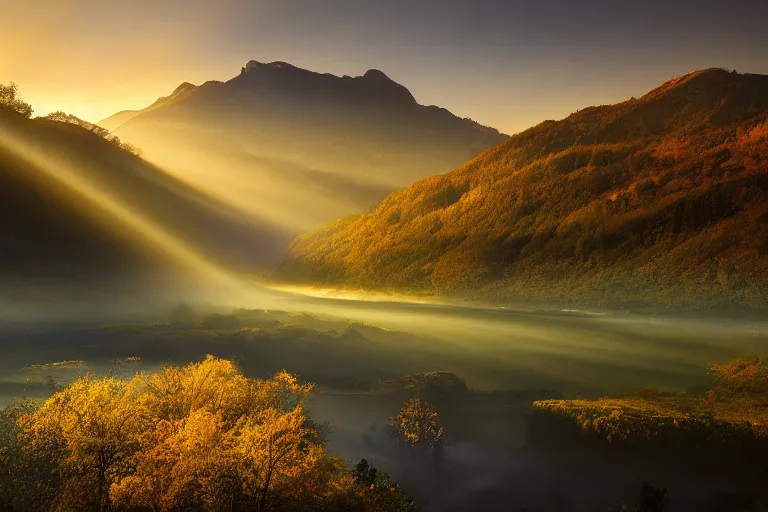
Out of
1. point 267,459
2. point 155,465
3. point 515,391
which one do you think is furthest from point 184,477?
point 515,391

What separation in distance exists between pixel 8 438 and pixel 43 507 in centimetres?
2414

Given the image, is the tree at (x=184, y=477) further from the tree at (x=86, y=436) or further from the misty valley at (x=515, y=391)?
the misty valley at (x=515, y=391)

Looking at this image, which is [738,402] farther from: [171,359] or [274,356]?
[171,359]

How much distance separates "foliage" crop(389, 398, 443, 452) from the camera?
12425 centimetres

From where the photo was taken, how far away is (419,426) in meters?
131

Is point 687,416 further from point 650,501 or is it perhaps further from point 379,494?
point 379,494

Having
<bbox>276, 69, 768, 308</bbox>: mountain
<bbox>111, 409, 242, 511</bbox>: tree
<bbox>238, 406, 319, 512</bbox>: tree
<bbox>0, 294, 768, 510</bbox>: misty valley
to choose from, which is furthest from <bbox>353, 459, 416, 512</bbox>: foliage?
<bbox>276, 69, 768, 308</bbox>: mountain

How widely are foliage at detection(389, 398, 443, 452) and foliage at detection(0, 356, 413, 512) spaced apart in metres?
38.2

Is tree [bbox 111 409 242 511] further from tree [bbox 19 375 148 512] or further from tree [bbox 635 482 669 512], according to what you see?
tree [bbox 635 482 669 512]

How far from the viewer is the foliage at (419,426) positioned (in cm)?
12425

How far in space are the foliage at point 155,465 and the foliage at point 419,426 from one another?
125ft

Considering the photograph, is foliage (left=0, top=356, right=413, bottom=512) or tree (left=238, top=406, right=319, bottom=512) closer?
foliage (left=0, top=356, right=413, bottom=512)

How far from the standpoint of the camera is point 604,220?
6545 inches

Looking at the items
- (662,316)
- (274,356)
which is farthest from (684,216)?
(274,356)
